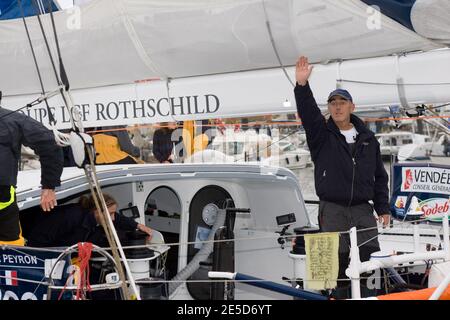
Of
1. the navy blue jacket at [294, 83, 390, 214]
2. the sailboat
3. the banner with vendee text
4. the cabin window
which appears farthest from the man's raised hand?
the cabin window

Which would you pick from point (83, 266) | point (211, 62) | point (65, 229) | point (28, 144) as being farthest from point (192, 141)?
point (83, 266)

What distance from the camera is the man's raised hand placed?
371 centimetres

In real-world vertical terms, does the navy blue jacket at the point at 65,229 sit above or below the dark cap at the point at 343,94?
below

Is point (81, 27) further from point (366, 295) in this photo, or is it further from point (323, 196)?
point (366, 295)

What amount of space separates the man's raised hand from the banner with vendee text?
6.67ft

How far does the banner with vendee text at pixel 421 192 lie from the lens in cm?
541

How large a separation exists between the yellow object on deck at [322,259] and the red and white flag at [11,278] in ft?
5.07

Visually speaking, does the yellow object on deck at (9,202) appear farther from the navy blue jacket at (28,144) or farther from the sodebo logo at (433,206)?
the sodebo logo at (433,206)

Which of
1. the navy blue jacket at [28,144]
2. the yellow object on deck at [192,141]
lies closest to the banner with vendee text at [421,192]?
the navy blue jacket at [28,144]

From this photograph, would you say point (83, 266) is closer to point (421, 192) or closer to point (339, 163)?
point (339, 163)

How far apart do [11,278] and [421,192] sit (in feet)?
10.2

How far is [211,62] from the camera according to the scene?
13.1 ft

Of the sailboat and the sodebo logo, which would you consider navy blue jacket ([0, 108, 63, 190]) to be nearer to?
the sailboat
